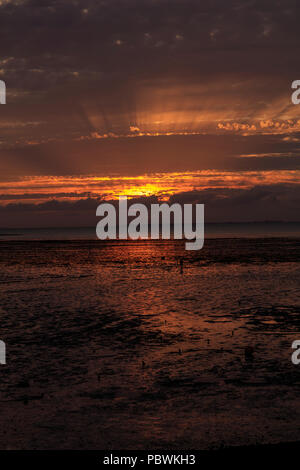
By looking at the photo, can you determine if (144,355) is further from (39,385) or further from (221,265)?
(221,265)

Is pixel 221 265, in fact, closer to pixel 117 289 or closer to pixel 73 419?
pixel 117 289

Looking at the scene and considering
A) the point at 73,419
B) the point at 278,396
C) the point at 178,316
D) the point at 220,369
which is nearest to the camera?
the point at 73,419

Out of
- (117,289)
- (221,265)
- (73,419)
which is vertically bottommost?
(73,419)

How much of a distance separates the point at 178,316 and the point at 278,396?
9676 mm

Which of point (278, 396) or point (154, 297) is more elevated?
point (154, 297)

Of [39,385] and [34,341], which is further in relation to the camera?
[34,341]

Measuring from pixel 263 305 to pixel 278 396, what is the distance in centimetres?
1243

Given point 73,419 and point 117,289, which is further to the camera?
point 117,289

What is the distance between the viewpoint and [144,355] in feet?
46.9

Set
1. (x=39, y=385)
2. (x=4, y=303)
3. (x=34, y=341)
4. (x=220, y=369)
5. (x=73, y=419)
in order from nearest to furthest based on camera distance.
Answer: (x=73, y=419), (x=39, y=385), (x=220, y=369), (x=34, y=341), (x=4, y=303)

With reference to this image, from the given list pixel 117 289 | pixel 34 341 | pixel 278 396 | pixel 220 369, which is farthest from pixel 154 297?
pixel 278 396
